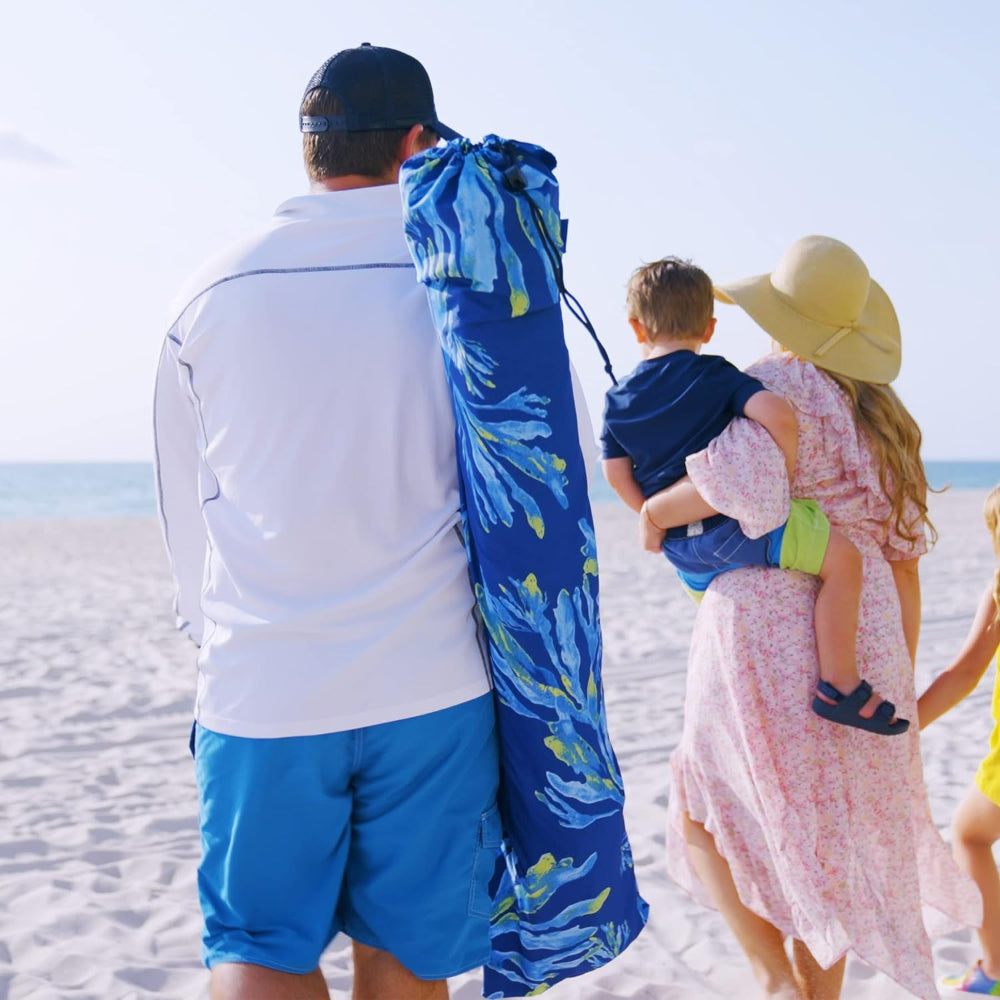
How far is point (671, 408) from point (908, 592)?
75 cm

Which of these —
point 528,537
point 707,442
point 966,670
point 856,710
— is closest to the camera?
point 528,537

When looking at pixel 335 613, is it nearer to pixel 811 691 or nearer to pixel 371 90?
pixel 371 90

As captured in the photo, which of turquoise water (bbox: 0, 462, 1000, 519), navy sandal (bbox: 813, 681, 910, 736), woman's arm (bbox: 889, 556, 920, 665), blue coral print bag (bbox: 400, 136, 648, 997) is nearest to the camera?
blue coral print bag (bbox: 400, 136, 648, 997)

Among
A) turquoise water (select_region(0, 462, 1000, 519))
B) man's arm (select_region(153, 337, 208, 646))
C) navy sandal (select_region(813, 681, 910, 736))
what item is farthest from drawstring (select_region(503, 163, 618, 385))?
turquoise water (select_region(0, 462, 1000, 519))

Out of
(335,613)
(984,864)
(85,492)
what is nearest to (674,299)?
(335,613)

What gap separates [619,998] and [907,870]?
0.86m

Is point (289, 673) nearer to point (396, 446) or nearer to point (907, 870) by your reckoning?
point (396, 446)

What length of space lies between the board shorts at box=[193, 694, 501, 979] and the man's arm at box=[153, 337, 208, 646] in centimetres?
31

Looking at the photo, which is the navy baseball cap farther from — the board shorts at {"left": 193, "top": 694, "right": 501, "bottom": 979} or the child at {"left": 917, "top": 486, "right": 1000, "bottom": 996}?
the child at {"left": 917, "top": 486, "right": 1000, "bottom": 996}

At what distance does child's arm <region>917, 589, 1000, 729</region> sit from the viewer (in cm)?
296

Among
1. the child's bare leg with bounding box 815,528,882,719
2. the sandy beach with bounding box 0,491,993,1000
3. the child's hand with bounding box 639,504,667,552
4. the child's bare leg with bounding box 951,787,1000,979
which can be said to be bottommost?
the sandy beach with bounding box 0,491,993,1000

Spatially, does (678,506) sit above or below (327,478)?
below

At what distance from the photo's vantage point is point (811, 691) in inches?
106

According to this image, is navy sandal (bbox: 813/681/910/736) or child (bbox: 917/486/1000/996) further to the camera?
child (bbox: 917/486/1000/996)
